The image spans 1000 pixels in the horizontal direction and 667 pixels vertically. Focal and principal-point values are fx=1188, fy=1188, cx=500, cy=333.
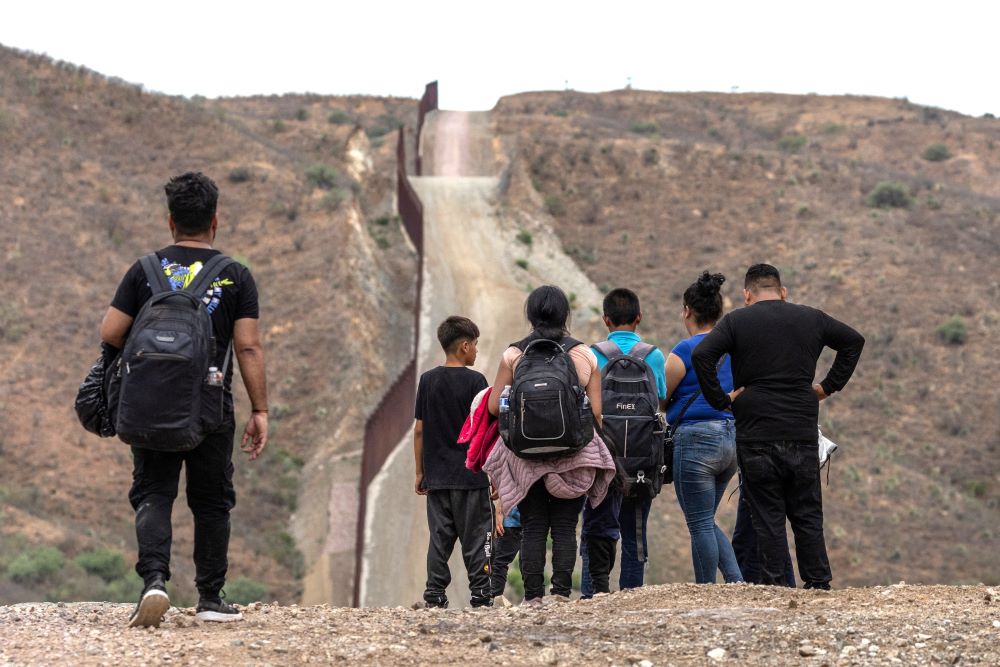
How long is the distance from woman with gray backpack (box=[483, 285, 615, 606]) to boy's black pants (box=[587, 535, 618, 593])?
0.42 metres

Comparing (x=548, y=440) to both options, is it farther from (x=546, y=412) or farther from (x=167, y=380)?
(x=167, y=380)

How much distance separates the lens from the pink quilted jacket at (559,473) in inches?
279

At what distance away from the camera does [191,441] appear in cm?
589

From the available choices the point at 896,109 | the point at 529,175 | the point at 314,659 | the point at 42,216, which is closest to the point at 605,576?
the point at 314,659

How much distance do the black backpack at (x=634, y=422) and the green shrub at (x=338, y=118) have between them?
46.7 metres

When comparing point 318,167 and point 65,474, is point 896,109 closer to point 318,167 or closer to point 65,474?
point 318,167

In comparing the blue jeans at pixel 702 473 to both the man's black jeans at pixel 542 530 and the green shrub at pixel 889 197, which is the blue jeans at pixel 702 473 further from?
the green shrub at pixel 889 197

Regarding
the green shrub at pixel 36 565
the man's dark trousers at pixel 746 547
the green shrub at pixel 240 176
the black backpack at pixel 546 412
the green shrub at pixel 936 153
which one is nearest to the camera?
the black backpack at pixel 546 412

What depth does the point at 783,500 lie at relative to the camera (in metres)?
7.20

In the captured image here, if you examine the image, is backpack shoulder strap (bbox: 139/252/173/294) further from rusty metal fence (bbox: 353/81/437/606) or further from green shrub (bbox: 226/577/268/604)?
green shrub (bbox: 226/577/268/604)

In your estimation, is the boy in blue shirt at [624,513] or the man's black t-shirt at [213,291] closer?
the man's black t-shirt at [213,291]

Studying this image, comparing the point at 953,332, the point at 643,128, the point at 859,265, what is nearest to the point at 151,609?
the point at 953,332

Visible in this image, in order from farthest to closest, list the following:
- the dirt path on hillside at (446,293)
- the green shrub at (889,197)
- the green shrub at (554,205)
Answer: the green shrub at (889,197), the green shrub at (554,205), the dirt path on hillside at (446,293)

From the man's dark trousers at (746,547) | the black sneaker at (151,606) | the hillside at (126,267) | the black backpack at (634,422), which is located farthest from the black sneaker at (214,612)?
the hillside at (126,267)
